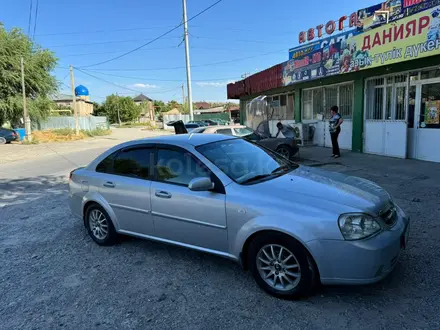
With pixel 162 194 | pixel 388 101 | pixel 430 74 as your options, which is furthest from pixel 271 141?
pixel 162 194

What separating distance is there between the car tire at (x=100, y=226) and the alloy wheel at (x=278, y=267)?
2.22 m

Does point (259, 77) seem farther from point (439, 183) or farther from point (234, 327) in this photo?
point (234, 327)

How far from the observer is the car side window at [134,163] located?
4.00 meters

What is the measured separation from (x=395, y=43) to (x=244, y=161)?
25.2 feet

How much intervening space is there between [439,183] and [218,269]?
585 cm

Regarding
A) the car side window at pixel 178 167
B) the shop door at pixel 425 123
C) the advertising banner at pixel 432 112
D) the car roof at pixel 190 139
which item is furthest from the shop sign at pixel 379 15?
the car side window at pixel 178 167

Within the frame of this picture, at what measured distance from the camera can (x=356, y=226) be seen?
275cm

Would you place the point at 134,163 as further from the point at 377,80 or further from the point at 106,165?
the point at 377,80

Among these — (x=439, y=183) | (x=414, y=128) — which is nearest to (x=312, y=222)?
(x=439, y=183)

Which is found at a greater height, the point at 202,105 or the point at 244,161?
the point at 202,105

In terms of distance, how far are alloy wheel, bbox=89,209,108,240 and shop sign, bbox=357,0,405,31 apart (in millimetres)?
11082

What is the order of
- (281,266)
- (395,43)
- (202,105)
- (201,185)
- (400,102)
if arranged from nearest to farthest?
(281,266) < (201,185) < (395,43) < (400,102) < (202,105)

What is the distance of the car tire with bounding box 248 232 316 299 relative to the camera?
2.85 metres

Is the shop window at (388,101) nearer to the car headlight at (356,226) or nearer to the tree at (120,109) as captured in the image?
the car headlight at (356,226)
